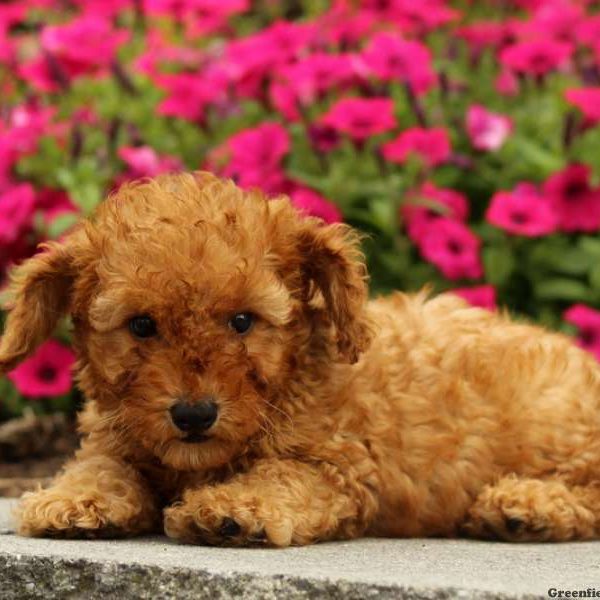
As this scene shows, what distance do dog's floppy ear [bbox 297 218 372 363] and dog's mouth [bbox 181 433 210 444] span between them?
0.59 meters

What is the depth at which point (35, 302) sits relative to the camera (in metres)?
4.79

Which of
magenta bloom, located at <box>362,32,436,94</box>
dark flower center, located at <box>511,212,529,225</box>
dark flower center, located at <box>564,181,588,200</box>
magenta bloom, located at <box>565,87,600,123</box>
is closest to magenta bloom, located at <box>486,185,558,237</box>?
dark flower center, located at <box>511,212,529,225</box>

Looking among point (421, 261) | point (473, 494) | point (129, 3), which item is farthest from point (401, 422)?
point (129, 3)

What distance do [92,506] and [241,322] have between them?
0.71m

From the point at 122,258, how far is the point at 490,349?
1395 millimetres

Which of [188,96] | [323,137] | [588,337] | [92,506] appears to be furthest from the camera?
[188,96]

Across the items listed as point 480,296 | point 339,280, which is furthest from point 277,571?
point 480,296

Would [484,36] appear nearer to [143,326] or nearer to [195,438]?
[143,326]

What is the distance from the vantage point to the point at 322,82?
7754 mm

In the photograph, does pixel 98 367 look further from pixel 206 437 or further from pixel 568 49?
pixel 568 49

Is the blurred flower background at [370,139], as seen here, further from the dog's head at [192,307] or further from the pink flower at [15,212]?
the dog's head at [192,307]

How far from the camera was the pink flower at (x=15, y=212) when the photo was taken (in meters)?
7.23

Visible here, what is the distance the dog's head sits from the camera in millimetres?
4336

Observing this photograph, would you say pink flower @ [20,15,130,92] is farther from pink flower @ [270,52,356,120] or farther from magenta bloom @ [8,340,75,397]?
magenta bloom @ [8,340,75,397]
